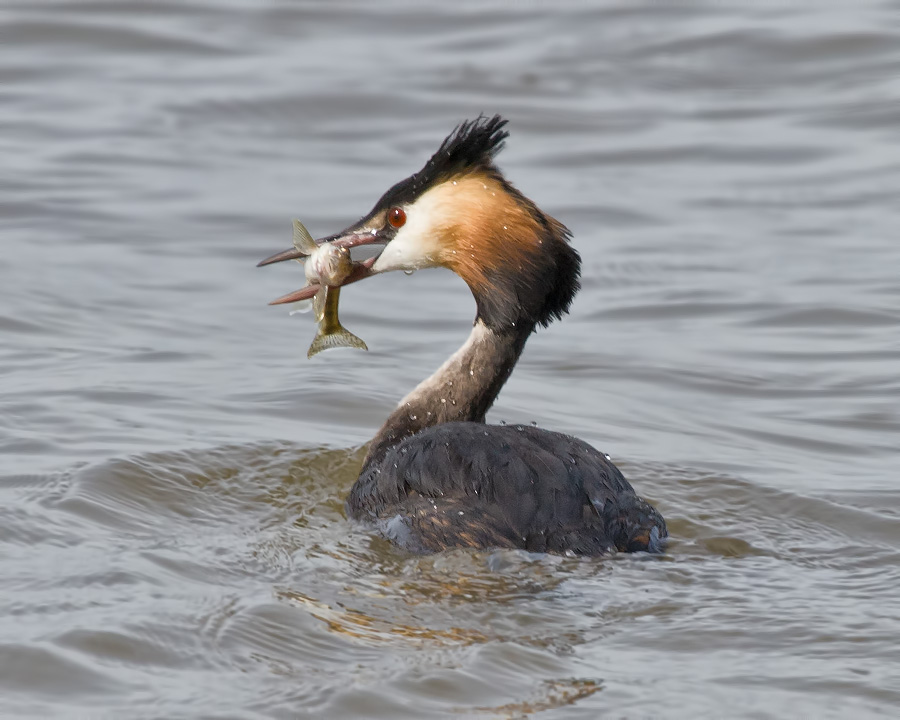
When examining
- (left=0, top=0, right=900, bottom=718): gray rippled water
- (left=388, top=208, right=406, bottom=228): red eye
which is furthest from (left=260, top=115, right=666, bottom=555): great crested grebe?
(left=0, top=0, right=900, bottom=718): gray rippled water

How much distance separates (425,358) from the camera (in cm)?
854

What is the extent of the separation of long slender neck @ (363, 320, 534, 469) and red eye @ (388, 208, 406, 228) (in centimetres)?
52

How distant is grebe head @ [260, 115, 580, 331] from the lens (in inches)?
239

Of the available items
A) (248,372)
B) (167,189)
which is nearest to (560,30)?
(167,189)

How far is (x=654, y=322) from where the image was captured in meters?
9.29

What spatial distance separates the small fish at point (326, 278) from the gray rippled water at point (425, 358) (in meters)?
0.63

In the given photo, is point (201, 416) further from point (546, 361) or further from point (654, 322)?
point (654, 322)

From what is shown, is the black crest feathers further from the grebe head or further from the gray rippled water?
the gray rippled water

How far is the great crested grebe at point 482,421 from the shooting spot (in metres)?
5.25

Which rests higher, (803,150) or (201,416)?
(803,150)

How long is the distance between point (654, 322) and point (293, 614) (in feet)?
15.9

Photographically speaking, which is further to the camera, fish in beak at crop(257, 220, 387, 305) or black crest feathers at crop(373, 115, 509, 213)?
fish in beak at crop(257, 220, 387, 305)

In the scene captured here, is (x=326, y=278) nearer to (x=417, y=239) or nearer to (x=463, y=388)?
(x=417, y=239)

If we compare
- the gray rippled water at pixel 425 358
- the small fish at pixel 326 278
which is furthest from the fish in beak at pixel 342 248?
the gray rippled water at pixel 425 358
